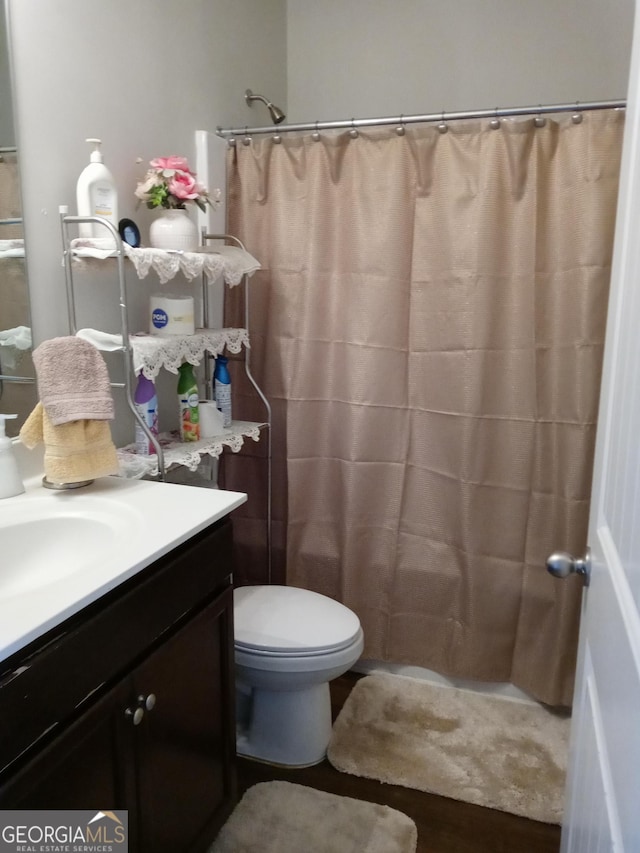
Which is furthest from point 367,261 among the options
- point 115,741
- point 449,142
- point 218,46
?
point 115,741

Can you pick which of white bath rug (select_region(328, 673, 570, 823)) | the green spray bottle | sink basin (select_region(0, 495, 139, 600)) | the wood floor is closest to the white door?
the wood floor

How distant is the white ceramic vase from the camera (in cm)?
166

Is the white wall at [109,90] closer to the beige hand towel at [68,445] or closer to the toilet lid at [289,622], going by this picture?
the beige hand towel at [68,445]

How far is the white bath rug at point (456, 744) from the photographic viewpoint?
1.79 metres

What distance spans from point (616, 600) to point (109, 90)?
159 centimetres

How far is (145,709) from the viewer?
118 cm

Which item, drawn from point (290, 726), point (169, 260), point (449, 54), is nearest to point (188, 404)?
point (169, 260)

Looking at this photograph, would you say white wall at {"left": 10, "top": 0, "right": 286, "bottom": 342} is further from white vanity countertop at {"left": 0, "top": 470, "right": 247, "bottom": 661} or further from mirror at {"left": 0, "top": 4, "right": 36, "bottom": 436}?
white vanity countertop at {"left": 0, "top": 470, "right": 247, "bottom": 661}

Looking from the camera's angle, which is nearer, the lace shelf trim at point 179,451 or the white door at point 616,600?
the white door at point 616,600

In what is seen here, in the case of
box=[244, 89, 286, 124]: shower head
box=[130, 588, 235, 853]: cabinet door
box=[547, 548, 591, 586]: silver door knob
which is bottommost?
Answer: box=[130, 588, 235, 853]: cabinet door

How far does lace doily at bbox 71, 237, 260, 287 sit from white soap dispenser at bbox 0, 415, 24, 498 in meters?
0.41

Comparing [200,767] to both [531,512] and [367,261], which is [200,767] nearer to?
[531,512]

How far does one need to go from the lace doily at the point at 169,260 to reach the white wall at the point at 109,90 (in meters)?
0.09

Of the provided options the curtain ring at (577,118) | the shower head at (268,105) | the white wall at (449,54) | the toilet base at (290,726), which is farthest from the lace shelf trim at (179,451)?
the white wall at (449,54)
